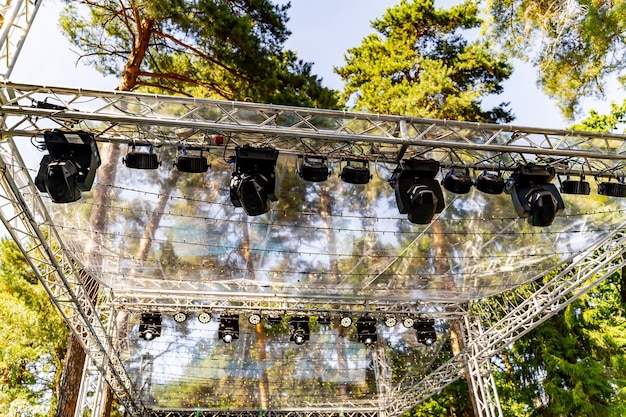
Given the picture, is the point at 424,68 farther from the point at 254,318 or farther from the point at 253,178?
the point at 253,178

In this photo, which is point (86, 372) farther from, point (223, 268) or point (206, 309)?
point (223, 268)

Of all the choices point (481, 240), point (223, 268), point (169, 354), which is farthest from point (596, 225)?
point (169, 354)

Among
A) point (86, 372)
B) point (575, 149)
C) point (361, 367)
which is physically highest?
point (575, 149)

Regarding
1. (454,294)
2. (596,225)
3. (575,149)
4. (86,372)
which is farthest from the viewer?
(454,294)

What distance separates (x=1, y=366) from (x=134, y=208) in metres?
9.32

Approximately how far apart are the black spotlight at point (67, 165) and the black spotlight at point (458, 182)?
3.09m

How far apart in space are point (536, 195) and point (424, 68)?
22.8 feet

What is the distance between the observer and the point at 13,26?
3.57 meters

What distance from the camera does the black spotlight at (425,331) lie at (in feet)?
23.0

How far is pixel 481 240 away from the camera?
17.7ft

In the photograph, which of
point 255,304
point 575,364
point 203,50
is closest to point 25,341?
point 255,304

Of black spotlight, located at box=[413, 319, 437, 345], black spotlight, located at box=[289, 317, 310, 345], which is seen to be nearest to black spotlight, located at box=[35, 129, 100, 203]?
black spotlight, located at box=[289, 317, 310, 345]

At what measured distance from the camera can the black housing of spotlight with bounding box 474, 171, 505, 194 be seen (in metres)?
4.27

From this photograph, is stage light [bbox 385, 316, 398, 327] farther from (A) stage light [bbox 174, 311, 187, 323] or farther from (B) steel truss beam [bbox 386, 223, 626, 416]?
(A) stage light [bbox 174, 311, 187, 323]
